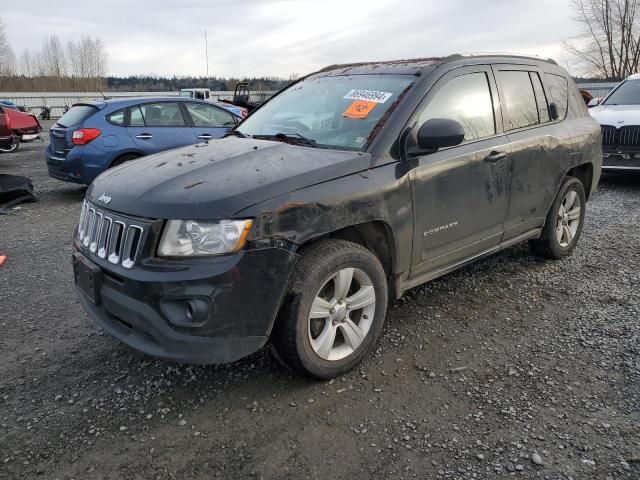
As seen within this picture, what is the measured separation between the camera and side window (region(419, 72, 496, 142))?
11.1ft

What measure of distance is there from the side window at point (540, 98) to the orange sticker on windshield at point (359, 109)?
5.80 ft

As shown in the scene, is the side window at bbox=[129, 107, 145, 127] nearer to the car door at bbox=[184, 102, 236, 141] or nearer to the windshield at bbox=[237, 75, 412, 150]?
the car door at bbox=[184, 102, 236, 141]

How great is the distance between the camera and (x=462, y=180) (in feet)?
11.2

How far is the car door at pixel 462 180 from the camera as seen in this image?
3.22m

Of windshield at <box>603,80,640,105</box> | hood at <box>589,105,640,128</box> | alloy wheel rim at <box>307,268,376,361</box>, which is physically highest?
windshield at <box>603,80,640,105</box>

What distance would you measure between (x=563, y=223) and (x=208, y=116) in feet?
20.9

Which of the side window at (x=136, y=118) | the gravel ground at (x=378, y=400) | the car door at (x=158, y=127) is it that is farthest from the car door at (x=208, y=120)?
the gravel ground at (x=378, y=400)

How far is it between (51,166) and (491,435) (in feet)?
26.0

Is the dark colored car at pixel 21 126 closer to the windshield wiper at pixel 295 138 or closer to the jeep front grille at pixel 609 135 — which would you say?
the windshield wiper at pixel 295 138

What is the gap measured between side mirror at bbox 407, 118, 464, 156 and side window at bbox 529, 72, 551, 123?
161 centimetres

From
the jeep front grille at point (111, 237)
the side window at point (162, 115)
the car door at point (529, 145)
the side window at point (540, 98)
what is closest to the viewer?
the jeep front grille at point (111, 237)

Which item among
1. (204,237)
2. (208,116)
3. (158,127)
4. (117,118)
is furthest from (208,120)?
(204,237)

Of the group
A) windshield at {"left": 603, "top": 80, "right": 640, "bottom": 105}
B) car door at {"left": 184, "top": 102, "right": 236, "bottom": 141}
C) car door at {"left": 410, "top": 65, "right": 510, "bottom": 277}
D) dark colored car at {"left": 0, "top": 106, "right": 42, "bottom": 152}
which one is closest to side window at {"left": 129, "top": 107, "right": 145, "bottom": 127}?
car door at {"left": 184, "top": 102, "right": 236, "bottom": 141}

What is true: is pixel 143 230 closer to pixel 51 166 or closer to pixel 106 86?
pixel 51 166
